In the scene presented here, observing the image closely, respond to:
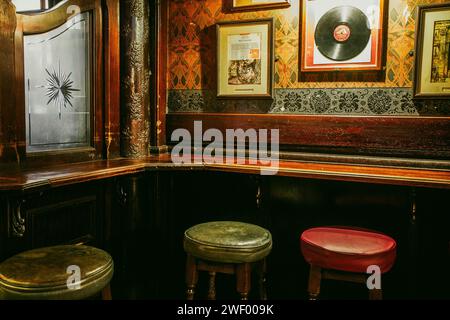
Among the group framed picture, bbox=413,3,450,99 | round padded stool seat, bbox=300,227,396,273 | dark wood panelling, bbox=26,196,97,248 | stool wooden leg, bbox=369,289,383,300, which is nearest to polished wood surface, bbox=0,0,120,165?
dark wood panelling, bbox=26,196,97,248

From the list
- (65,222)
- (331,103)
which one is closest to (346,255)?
(331,103)

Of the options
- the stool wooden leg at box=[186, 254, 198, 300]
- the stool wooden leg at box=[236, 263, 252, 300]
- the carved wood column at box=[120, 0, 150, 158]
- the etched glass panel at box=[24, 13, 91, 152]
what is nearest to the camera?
the stool wooden leg at box=[236, 263, 252, 300]

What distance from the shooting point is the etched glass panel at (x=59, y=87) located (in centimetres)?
301

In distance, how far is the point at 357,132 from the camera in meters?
3.45

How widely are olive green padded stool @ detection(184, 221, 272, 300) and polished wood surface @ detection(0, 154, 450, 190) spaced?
0.59 metres

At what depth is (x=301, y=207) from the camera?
3572 mm

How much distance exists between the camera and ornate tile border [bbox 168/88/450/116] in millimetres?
3328

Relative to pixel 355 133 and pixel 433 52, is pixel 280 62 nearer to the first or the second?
pixel 355 133

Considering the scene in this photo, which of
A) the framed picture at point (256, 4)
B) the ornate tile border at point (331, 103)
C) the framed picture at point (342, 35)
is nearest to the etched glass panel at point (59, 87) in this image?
the ornate tile border at point (331, 103)

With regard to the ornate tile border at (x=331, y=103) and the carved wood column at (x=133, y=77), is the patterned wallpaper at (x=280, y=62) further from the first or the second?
the carved wood column at (x=133, y=77)

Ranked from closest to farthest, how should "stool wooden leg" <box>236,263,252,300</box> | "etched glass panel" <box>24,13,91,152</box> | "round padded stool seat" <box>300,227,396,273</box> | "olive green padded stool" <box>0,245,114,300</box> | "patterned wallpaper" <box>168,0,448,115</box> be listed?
"olive green padded stool" <box>0,245,114,300</box>
"round padded stool seat" <box>300,227,396,273</box>
"stool wooden leg" <box>236,263,252,300</box>
"etched glass panel" <box>24,13,91,152</box>
"patterned wallpaper" <box>168,0,448,115</box>

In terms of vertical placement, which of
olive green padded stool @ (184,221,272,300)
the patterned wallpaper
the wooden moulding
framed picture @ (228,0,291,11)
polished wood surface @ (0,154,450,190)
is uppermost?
framed picture @ (228,0,291,11)

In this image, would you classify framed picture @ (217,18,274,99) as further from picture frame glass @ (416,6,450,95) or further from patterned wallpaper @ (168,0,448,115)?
picture frame glass @ (416,6,450,95)

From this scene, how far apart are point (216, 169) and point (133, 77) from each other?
Answer: 1.16 meters
